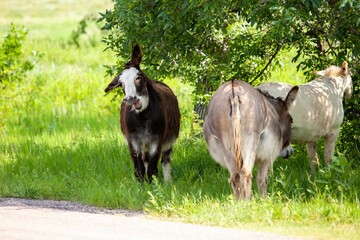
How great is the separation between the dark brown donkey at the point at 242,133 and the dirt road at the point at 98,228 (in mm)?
1178

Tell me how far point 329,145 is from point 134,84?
9.49 feet

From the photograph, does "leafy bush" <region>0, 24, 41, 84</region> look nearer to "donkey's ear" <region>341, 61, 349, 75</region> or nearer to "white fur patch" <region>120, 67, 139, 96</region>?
"white fur patch" <region>120, 67, 139, 96</region>

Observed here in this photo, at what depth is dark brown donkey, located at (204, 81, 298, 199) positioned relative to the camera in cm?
1059

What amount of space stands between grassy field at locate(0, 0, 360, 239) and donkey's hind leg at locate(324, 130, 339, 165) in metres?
0.37

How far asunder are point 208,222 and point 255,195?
1.37 metres

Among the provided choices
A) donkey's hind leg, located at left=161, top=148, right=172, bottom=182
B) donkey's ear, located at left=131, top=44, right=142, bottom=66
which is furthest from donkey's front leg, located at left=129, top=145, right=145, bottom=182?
donkey's ear, located at left=131, top=44, right=142, bottom=66

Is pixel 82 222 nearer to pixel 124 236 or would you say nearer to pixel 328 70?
pixel 124 236

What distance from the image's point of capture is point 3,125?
59.0 ft

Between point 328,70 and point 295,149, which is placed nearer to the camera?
point 328,70

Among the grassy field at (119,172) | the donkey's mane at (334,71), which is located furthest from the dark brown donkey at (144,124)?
the donkey's mane at (334,71)

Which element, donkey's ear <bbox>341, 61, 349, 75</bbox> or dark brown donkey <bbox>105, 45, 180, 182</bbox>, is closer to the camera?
dark brown donkey <bbox>105, 45, 180, 182</bbox>

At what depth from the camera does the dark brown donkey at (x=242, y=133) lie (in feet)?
34.7

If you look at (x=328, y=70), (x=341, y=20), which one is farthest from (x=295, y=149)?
(x=341, y=20)

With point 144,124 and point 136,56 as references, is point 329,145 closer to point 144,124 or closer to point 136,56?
point 144,124
